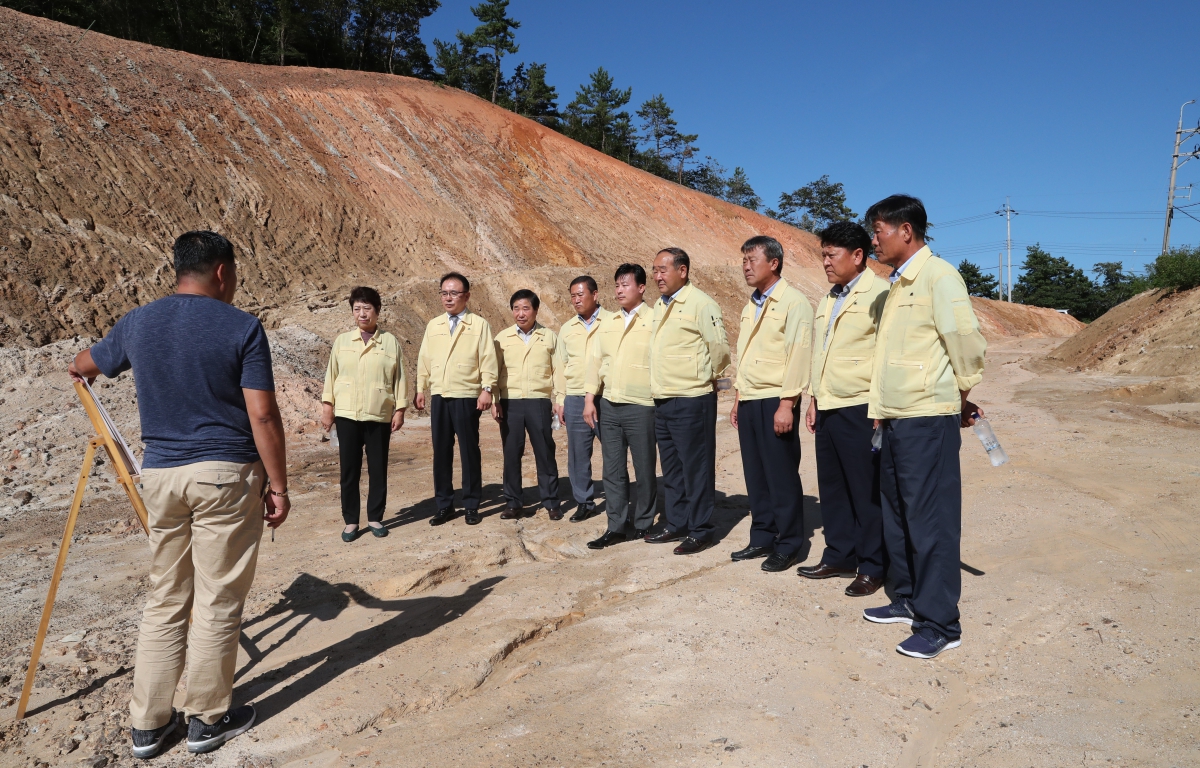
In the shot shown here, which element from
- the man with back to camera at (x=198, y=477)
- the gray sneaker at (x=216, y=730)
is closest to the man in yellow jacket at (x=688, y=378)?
the man with back to camera at (x=198, y=477)

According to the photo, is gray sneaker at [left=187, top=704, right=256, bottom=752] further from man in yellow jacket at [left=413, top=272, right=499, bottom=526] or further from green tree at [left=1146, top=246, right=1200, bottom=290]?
green tree at [left=1146, top=246, right=1200, bottom=290]

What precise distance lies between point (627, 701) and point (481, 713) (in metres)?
0.60

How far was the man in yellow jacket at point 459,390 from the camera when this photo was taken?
6.17 meters

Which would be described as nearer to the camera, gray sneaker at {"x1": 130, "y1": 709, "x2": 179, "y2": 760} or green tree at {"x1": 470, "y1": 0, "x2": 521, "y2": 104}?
gray sneaker at {"x1": 130, "y1": 709, "x2": 179, "y2": 760}

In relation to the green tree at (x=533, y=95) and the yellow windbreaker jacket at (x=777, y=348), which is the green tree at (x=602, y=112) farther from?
the yellow windbreaker jacket at (x=777, y=348)

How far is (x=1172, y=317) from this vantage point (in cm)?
1558

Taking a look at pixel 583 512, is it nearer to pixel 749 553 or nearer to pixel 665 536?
pixel 665 536

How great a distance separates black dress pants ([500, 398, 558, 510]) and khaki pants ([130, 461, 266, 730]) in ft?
11.3

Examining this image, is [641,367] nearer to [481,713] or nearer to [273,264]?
[481,713]

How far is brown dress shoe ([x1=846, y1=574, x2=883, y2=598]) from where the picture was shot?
4.04 meters

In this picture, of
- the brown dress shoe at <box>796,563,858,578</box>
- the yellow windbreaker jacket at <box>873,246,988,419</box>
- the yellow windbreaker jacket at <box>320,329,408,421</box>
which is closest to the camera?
the yellow windbreaker jacket at <box>873,246,988,419</box>

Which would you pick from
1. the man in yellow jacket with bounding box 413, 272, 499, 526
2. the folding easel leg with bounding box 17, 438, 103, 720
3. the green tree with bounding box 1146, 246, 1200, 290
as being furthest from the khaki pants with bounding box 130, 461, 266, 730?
the green tree with bounding box 1146, 246, 1200, 290

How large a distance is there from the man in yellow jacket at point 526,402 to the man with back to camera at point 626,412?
933mm

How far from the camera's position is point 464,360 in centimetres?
616
